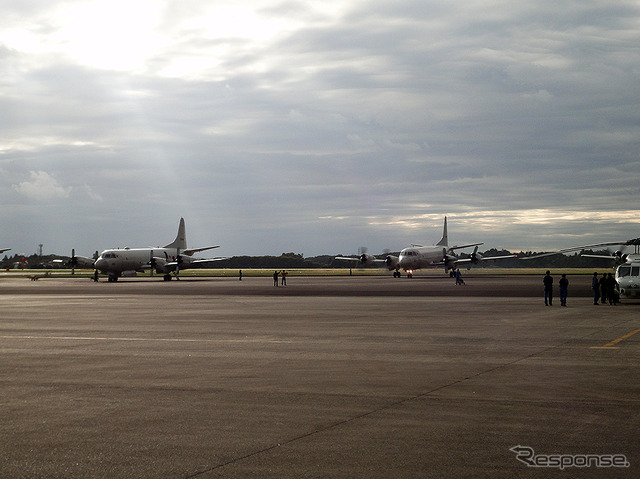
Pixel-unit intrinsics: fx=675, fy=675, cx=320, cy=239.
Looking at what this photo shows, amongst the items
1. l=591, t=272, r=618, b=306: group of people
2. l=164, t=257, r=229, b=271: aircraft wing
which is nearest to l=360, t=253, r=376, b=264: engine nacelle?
l=164, t=257, r=229, b=271: aircraft wing

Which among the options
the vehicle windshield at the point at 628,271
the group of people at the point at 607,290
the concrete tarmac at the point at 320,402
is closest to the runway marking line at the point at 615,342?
the concrete tarmac at the point at 320,402

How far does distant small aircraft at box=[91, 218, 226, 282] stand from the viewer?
78.6 meters

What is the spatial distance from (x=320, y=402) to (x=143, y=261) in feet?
247

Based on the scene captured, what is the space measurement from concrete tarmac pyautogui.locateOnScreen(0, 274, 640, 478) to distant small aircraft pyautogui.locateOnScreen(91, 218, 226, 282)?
59.3 metres

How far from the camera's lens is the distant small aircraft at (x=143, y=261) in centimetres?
7862

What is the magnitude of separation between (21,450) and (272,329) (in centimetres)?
1418

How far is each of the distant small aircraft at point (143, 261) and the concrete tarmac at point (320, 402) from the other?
59258mm

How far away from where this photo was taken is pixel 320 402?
10.2 m

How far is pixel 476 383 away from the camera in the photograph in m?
11.7

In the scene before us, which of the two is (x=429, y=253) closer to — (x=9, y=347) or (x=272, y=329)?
(x=272, y=329)

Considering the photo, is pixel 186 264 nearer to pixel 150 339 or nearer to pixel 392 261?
pixel 392 261

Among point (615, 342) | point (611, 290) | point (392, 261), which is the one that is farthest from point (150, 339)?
point (392, 261)

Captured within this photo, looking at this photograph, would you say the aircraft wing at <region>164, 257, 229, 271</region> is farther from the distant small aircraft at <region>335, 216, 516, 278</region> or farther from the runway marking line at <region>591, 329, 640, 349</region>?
the runway marking line at <region>591, 329, 640, 349</region>

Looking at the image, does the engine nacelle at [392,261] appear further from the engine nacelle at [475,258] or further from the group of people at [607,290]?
the group of people at [607,290]
